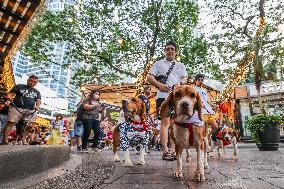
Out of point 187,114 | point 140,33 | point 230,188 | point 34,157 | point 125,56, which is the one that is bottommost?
point 230,188

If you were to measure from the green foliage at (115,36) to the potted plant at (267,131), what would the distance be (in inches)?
400

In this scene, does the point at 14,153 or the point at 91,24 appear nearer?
the point at 14,153

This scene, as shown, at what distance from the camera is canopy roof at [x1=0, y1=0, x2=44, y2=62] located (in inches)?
393

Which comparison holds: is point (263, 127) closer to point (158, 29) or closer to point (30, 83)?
point (30, 83)

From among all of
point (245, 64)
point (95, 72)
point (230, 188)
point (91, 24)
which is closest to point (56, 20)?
point (91, 24)

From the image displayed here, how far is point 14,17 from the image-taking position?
10789 millimetres

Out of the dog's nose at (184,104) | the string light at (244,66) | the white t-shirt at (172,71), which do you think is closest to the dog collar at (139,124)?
the white t-shirt at (172,71)

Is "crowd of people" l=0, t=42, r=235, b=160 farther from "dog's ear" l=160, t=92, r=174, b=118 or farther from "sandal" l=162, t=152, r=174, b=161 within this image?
"dog's ear" l=160, t=92, r=174, b=118

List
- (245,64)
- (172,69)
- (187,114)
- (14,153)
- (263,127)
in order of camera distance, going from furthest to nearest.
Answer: (245,64) → (263,127) → (172,69) → (187,114) → (14,153)

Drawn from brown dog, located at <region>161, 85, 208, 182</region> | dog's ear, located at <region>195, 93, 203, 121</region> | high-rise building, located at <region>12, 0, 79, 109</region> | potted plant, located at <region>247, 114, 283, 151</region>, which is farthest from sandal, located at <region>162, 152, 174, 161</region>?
high-rise building, located at <region>12, 0, 79, 109</region>

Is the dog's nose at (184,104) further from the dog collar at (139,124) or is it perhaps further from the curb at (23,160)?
the dog collar at (139,124)

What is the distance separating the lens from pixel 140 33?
67.7ft

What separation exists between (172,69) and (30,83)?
15.0 ft

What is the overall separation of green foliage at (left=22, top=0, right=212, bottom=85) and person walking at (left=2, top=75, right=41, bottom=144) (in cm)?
1155
